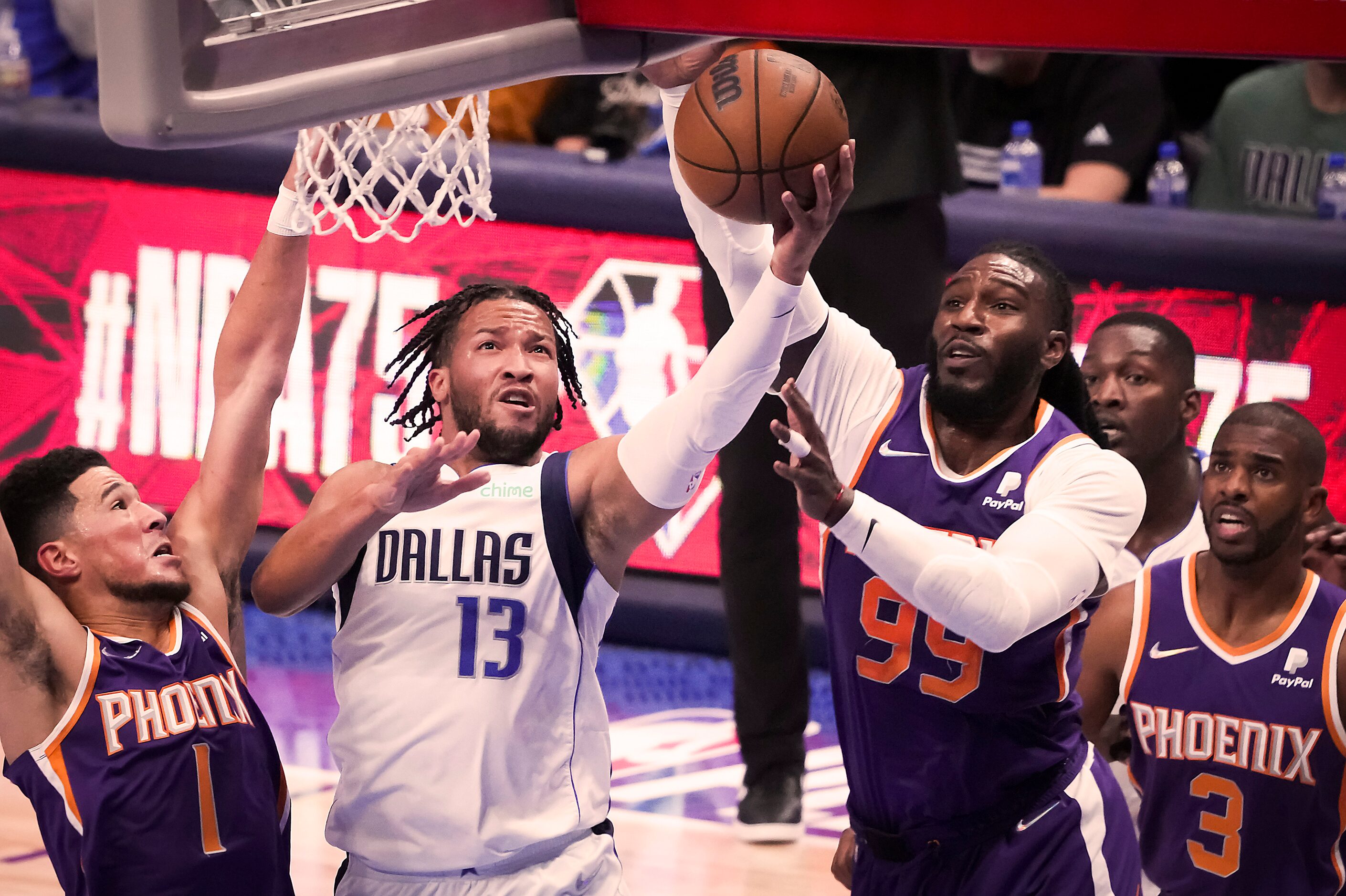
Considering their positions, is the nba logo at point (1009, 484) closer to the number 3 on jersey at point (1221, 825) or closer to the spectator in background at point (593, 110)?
the number 3 on jersey at point (1221, 825)

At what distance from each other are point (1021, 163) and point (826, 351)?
12.4ft

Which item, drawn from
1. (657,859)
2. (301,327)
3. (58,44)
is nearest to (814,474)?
(657,859)

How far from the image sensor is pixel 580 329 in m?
6.79

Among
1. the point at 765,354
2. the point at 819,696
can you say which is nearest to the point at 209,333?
the point at 819,696

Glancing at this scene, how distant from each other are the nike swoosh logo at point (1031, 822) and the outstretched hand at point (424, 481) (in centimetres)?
137

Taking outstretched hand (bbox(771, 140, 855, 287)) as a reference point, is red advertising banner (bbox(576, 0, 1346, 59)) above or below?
above

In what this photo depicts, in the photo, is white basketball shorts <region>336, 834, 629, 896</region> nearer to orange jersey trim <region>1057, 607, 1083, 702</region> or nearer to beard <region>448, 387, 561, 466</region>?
beard <region>448, 387, 561, 466</region>

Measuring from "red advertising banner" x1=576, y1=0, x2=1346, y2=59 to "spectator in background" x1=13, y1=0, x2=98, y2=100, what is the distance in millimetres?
5838

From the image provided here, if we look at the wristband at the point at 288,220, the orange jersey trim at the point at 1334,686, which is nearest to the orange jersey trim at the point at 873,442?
the orange jersey trim at the point at 1334,686

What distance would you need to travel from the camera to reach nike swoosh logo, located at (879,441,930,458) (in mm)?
3768

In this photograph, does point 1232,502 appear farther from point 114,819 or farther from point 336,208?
point 114,819

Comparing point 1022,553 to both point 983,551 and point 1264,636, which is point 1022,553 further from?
point 1264,636

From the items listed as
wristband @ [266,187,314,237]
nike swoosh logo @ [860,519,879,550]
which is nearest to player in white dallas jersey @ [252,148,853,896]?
nike swoosh logo @ [860,519,879,550]

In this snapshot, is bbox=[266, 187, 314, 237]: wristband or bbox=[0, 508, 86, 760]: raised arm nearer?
bbox=[0, 508, 86, 760]: raised arm
